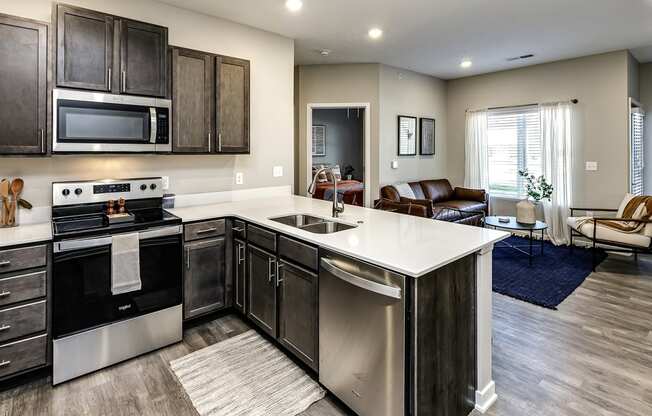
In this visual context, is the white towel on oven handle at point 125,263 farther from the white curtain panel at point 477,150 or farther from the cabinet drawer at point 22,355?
the white curtain panel at point 477,150

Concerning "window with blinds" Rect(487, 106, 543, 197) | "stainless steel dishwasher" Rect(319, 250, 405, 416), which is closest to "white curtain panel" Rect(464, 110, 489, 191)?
"window with blinds" Rect(487, 106, 543, 197)

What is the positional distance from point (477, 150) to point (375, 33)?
353 centimetres

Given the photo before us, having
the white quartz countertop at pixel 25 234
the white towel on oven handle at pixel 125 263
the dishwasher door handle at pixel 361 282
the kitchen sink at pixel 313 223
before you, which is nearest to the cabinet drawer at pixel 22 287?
the white quartz countertop at pixel 25 234

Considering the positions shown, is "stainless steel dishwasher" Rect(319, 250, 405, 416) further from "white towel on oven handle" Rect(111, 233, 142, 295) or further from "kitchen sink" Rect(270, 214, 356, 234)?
"white towel on oven handle" Rect(111, 233, 142, 295)

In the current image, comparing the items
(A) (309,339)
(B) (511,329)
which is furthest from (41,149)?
(B) (511,329)

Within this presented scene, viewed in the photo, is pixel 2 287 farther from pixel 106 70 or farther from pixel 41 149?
pixel 106 70

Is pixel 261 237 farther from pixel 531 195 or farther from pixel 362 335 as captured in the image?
pixel 531 195

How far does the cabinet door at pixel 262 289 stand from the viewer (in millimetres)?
2533

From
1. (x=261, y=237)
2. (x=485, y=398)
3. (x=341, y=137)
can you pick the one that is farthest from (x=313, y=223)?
(x=341, y=137)

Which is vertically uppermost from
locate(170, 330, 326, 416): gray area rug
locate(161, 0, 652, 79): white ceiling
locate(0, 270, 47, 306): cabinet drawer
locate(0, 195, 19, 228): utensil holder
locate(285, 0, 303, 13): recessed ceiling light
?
locate(161, 0, 652, 79): white ceiling

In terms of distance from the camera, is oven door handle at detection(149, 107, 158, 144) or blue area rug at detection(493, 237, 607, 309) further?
blue area rug at detection(493, 237, 607, 309)

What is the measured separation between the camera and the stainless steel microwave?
7.92 ft

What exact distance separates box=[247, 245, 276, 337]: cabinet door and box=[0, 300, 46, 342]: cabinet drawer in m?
1.30

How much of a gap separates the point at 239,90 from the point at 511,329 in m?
3.18
